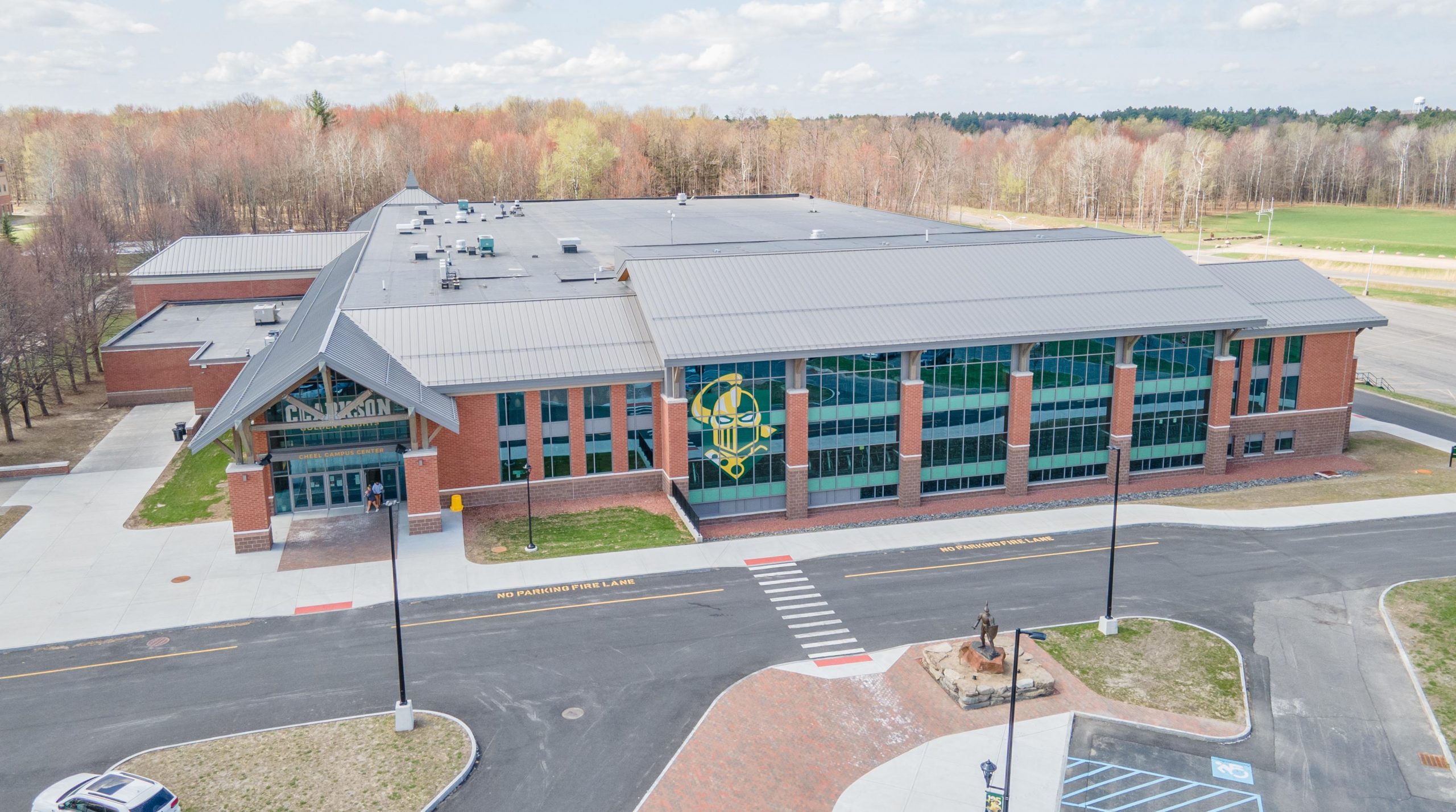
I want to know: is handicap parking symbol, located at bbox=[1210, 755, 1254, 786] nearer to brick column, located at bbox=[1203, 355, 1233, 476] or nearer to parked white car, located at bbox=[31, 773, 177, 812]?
parked white car, located at bbox=[31, 773, 177, 812]

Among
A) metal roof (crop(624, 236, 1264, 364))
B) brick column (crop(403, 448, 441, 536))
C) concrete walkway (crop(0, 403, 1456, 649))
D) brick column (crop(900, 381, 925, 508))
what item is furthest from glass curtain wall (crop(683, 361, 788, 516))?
brick column (crop(403, 448, 441, 536))

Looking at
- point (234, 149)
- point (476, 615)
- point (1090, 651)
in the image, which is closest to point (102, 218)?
point (234, 149)

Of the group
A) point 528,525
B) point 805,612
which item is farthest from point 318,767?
point 528,525

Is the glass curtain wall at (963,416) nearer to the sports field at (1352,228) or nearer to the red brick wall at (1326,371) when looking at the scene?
the red brick wall at (1326,371)

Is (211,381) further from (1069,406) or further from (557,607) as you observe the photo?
(1069,406)

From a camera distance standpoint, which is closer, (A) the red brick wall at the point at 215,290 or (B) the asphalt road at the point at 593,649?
(B) the asphalt road at the point at 593,649

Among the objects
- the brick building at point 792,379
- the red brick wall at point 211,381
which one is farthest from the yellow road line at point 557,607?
the red brick wall at point 211,381

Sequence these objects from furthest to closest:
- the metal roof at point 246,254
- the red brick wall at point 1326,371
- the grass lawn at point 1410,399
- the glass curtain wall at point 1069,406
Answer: the metal roof at point 246,254 → the grass lawn at point 1410,399 → the red brick wall at point 1326,371 → the glass curtain wall at point 1069,406
